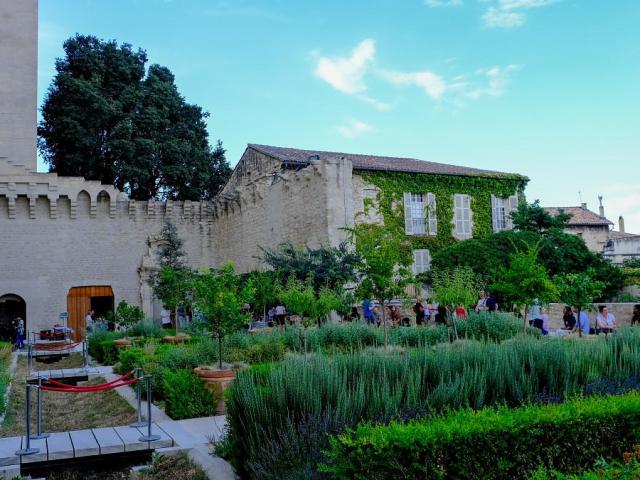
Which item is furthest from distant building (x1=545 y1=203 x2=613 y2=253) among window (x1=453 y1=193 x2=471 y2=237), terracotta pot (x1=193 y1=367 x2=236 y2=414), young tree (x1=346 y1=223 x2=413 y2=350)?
terracotta pot (x1=193 y1=367 x2=236 y2=414)

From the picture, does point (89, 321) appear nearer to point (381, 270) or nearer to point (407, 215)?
point (407, 215)

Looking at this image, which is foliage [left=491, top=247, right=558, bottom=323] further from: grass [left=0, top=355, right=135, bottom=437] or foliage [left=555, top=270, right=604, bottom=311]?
grass [left=0, top=355, right=135, bottom=437]

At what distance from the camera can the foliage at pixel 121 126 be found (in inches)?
1172

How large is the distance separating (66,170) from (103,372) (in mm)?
19994

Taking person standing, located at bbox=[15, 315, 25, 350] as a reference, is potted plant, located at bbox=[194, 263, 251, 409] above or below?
above

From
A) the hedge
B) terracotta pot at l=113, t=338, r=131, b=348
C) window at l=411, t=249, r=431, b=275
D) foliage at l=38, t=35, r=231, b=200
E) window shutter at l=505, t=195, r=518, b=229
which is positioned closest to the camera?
the hedge

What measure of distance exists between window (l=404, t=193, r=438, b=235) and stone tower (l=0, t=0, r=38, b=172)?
15920mm

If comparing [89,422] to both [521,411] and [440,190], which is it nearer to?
[521,411]

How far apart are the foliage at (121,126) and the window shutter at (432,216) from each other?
1408cm

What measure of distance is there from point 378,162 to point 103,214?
40.5 ft

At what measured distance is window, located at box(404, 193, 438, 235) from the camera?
939 inches

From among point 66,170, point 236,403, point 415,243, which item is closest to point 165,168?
point 66,170

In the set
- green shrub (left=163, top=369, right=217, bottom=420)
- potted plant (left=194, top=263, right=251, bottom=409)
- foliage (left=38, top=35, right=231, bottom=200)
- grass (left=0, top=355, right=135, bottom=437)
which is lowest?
grass (left=0, top=355, right=135, bottom=437)

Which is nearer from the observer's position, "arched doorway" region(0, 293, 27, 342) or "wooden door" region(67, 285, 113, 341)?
"arched doorway" region(0, 293, 27, 342)
